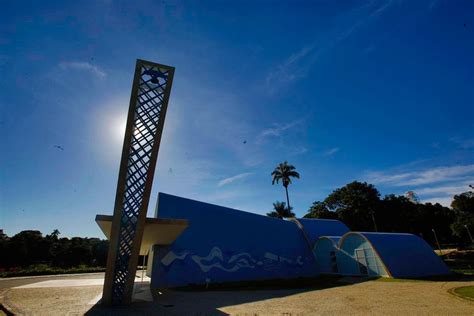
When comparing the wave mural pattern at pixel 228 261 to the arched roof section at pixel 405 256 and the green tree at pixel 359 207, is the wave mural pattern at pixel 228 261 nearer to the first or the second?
the arched roof section at pixel 405 256

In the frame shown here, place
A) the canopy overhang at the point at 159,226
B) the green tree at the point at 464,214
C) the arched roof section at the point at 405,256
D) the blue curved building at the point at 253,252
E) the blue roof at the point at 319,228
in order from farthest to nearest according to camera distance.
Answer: the green tree at the point at 464,214
the blue roof at the point at 319,228
the arched roof section at the point at 405,256
the blue curved building at the point at 253,252
the canopy overhang at the point at 159,226

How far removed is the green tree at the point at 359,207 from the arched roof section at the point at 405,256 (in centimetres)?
3117

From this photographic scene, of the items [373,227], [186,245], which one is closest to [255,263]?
[186,245]

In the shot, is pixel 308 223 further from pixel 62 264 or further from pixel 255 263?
pixel 62 264

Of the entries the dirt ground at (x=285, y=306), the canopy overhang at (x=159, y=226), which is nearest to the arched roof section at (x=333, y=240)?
the dirt ground at (x=285, y=306)

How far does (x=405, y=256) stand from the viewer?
2148 cm

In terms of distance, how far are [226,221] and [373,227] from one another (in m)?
44.2

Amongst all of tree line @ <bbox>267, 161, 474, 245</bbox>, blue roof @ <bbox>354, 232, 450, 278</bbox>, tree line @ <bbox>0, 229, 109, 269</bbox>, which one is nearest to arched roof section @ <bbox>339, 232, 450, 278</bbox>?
blue roof @ <bbox>354, 232, 450, 278</bbox>

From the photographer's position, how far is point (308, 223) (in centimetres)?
3083

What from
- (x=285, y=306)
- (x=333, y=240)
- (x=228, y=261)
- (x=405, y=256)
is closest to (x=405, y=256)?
(x=405, y=256)

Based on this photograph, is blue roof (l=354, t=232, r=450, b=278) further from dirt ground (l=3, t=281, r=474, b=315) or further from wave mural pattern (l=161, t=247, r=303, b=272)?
dirt ground (l=3, t=281, r=474, b=315)

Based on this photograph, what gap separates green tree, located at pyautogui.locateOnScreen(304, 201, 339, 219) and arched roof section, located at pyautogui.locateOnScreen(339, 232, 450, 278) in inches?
1223

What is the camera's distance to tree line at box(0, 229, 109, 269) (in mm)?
45281

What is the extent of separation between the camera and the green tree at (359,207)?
53094 millimetres
